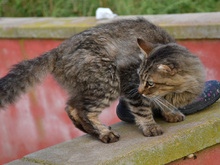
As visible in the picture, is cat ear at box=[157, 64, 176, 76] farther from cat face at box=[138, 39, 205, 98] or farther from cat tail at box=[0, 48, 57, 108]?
cat tail at box=[0, 48, 57, 108]

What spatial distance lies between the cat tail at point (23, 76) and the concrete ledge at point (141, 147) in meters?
0.52

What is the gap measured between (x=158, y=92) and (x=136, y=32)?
24.7 inches

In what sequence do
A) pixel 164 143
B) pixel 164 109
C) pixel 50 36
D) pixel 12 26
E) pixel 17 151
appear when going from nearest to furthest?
pixel 164 143 → pixel 164 109 → pixel 50 36 → pixel 12 26 → pixel 17 151

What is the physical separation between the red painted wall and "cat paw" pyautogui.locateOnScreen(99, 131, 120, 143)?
64.8 inches

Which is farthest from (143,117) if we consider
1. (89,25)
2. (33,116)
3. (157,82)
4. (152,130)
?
(33,116)

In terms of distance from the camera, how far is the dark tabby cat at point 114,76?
3018mm

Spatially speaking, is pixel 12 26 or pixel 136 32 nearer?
pixel 136 32

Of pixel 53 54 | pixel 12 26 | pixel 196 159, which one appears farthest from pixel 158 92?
pixel 12 26

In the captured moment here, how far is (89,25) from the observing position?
4633 mm

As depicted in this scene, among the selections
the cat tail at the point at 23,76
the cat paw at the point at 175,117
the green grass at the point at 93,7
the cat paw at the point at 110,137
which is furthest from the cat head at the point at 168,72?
the green grass at the point at 93,7

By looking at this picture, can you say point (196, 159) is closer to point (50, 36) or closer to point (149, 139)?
point (149, 139)

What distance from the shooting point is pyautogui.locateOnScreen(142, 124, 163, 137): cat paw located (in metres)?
2.97

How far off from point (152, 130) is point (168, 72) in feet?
1.48

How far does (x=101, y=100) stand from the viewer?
3.10 m
